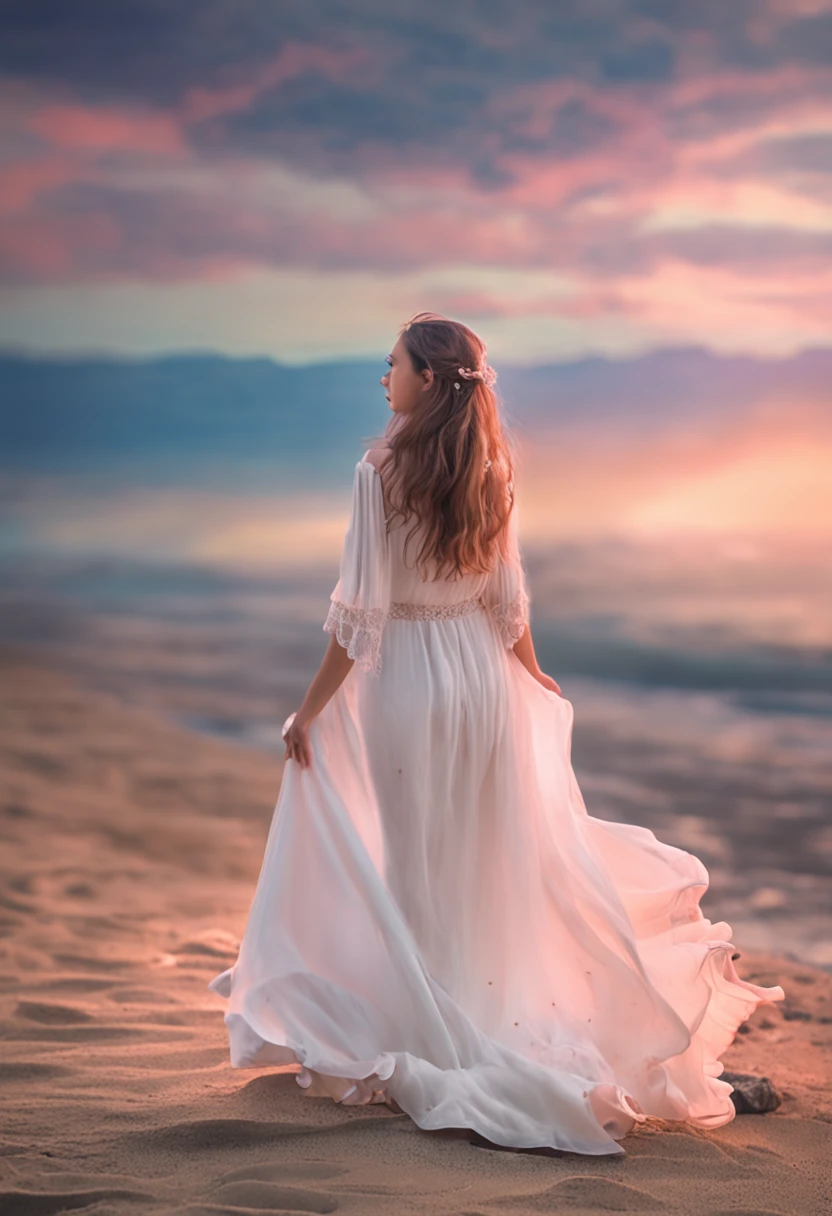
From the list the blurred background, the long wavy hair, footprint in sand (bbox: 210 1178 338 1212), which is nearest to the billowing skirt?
the long wavy hair

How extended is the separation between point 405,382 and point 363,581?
49 centimetres

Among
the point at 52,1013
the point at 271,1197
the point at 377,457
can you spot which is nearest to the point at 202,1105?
the point at 271,1197

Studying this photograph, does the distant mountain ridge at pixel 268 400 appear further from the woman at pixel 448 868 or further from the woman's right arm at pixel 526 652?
the woman at pixel 448 868

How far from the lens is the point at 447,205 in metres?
11.3

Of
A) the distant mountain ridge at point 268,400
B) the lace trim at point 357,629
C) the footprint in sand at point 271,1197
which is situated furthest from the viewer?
the distant mountain ridge at point 268,400

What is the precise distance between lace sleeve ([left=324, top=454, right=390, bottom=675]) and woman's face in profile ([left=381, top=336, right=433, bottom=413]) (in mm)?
188

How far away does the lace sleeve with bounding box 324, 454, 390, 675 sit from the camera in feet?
8.89

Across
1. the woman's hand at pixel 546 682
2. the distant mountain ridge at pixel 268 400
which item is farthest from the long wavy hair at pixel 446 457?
the distant mountain ridge at pixel 268 400

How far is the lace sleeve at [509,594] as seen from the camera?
294cm

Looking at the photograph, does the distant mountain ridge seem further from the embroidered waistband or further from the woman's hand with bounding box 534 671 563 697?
the embroidered waistband

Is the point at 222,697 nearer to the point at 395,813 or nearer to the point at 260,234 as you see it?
the point at 260,234

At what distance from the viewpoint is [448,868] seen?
2818 millimetres

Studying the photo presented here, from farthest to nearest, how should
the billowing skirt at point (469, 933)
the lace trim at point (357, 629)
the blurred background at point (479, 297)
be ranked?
the blurred background at point (479, 297), the lace trim at point (357, 629), the billowing skirt at point (469, 933)

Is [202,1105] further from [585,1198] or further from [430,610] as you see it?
[430,610]
